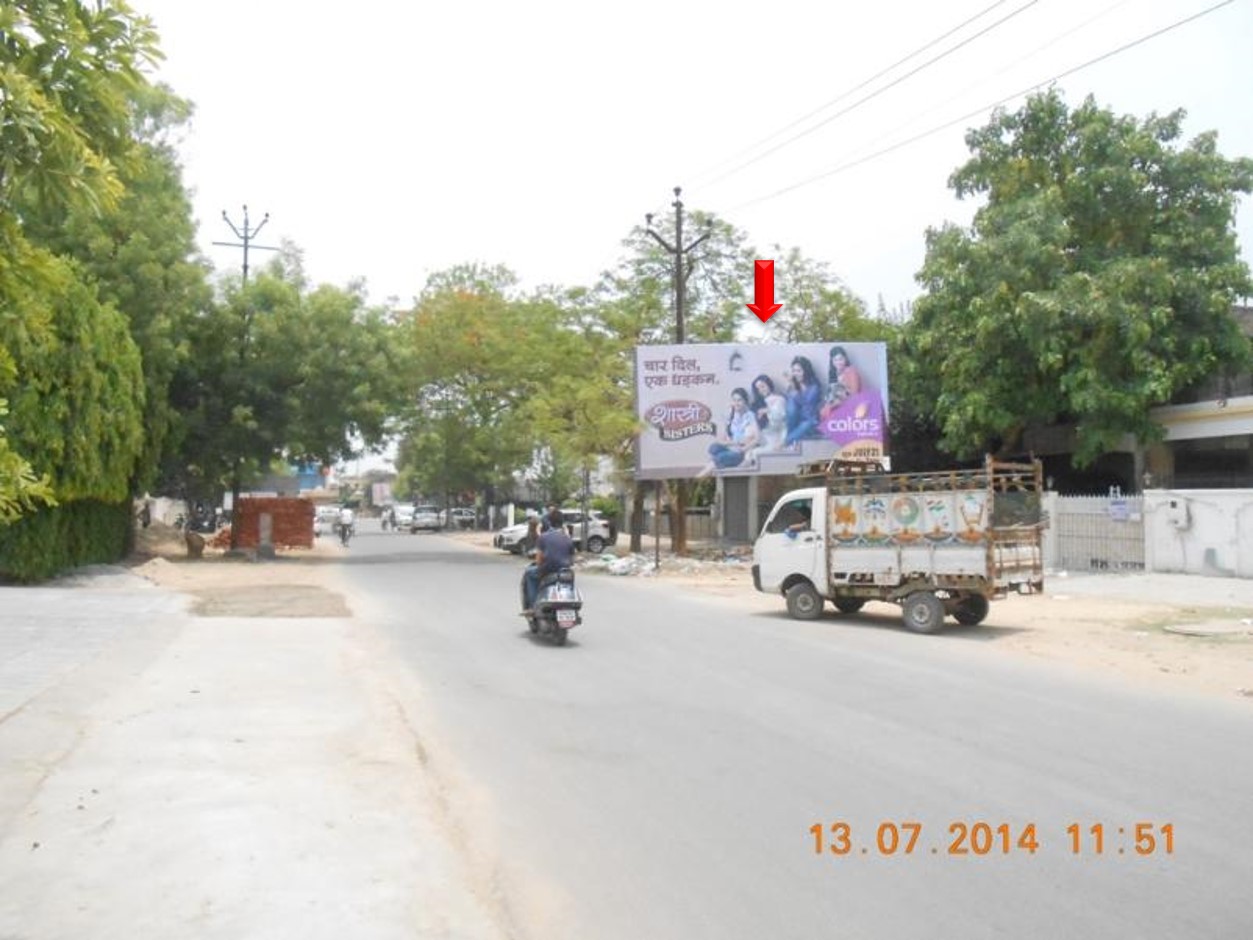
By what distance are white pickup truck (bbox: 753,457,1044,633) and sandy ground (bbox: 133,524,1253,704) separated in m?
0.67

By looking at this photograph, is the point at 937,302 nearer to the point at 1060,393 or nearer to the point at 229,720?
the point at 1060,393

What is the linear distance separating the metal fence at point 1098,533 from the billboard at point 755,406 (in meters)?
7.53

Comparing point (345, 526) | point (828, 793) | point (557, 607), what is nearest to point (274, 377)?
point (345, 526)

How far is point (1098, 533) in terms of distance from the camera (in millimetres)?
Result: 25219

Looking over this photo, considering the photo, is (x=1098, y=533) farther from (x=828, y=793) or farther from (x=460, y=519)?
(x=460, y=519)

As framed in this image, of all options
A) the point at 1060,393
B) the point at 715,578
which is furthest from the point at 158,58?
the point at 1060,393

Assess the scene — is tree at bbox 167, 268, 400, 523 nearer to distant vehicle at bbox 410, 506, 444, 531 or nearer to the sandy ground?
the sandy ground

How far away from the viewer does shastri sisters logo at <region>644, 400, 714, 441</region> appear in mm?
31094

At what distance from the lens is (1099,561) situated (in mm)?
25234

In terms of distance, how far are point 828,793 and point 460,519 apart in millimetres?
64663

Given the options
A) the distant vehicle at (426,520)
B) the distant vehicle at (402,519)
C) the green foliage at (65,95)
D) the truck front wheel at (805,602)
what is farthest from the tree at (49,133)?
the distant vehicle at (402,519)

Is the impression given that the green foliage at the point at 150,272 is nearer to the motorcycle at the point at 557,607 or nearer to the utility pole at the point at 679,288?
the utility pole at the point at 679,288
